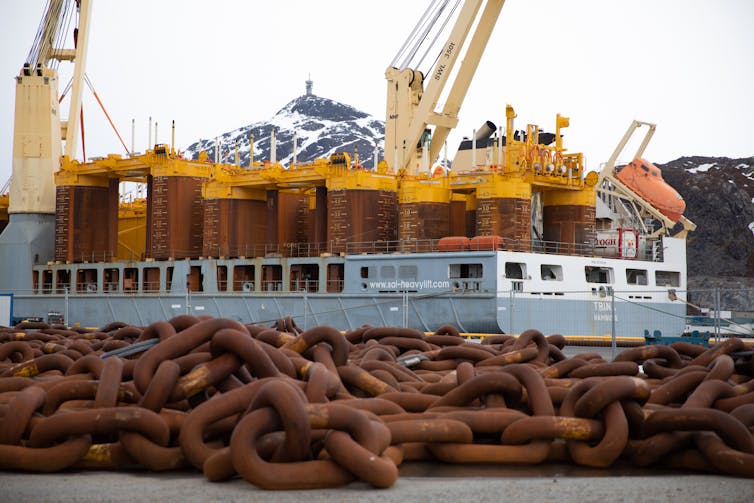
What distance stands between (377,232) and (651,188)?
1172 cm

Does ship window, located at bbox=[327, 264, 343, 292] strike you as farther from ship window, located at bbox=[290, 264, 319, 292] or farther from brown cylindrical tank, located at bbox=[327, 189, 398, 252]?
ship window, located at bbox=[290, 264, 319, 292]

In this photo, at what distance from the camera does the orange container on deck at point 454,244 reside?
30.1 metres

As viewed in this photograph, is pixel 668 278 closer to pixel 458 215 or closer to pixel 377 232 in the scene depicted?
pixel 458 215

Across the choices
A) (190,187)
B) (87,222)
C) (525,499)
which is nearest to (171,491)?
(525,499)

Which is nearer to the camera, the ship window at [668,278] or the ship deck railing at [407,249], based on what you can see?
the ship deck railing at [407,249]

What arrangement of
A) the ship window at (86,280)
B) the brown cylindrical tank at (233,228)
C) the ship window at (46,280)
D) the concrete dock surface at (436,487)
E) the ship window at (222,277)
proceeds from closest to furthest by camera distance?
the concrete dock surface at (436,487)
the ship window at (222,277)
the brown cylindrical tank at (233,228)
the ship window at (86,280)
the ship window at (46,280)

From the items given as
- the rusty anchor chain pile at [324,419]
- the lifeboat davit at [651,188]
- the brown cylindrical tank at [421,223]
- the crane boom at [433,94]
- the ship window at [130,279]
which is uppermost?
the crane boom at [433,94]

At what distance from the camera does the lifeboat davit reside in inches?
1486

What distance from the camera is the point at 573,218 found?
34.7 m

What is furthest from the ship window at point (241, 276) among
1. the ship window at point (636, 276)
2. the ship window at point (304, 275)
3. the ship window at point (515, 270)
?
the ship window at point (636, 276)

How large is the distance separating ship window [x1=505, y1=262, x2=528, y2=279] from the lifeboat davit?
992 cm

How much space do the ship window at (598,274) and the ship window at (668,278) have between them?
9.16 feet

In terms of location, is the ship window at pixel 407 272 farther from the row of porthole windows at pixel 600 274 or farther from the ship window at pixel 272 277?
the ship window at pixel 272 277

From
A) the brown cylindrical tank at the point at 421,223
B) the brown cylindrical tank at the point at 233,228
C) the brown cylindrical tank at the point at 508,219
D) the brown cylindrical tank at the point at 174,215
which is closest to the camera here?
the brown cylindrical tank at the point at 508,219
